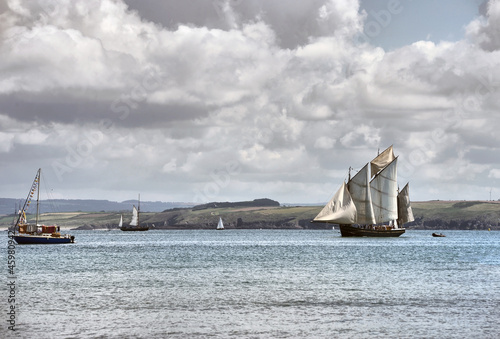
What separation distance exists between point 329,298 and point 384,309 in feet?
20.5

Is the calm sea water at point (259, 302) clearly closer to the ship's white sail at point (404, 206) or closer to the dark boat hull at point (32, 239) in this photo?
Answer: the dark boat hull at point (32, 239)

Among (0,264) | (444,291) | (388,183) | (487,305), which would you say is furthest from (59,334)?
(388,183)

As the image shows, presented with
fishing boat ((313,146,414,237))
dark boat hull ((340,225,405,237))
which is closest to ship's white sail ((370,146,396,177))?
fishing boat ((313,146,414,237))

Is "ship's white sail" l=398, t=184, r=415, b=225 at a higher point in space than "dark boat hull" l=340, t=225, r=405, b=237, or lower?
higher

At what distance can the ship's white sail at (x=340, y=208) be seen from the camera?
522 feet

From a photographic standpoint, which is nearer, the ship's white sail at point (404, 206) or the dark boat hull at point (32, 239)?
the dark boat hull at point (32, 239)

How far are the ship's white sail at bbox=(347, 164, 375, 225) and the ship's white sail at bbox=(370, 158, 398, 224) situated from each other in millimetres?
1402

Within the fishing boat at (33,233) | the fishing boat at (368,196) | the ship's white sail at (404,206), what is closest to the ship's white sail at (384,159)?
the fishing boat at (368,196)

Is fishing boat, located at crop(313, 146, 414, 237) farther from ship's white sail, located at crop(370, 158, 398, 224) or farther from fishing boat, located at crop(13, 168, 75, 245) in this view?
fishing boat, located at crop(13, 168, 75, 245)

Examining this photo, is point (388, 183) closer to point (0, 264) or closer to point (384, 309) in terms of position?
point (0, 264)

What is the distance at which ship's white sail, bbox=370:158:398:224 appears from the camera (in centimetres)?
15812

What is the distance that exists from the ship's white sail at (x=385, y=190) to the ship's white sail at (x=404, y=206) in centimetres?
1465

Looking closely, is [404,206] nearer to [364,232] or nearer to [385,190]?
[364,232]

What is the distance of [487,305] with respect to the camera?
147 ft
